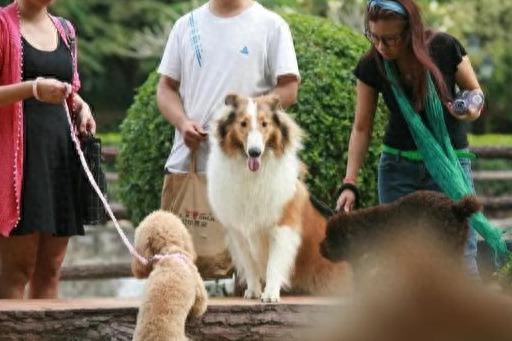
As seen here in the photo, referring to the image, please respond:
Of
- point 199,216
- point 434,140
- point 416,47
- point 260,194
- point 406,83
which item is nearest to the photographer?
point 416,47

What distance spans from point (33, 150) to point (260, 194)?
1.18 metres

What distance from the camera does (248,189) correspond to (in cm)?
533

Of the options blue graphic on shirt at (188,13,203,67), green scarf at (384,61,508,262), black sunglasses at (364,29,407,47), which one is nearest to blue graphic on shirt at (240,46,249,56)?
blue graphic on shirt at (188,13,203,67)

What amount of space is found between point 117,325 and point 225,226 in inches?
33.3

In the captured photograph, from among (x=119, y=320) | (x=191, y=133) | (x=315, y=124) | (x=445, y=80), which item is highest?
(x=445, y=80)

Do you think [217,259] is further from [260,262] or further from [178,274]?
[178,274]

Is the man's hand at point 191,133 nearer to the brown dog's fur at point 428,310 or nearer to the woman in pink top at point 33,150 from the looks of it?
the woman in pink top at point 33,150

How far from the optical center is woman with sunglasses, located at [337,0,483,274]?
161 inches

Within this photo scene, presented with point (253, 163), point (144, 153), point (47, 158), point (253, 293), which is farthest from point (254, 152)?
point (144, 153)

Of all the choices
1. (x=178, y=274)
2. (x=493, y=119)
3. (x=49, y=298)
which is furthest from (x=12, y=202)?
(x=493, y=119)

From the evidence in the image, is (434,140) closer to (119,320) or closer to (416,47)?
(416,47)

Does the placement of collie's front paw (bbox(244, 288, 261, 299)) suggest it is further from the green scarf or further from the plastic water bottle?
the plastic water bottle

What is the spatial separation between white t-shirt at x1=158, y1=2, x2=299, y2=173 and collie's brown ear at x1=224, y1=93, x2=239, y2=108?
0.72 feet

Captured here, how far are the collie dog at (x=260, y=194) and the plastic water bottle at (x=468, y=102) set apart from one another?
1192 mm
